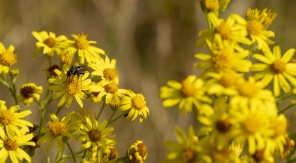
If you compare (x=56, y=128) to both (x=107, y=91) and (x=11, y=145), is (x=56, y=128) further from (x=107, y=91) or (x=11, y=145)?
(x=107, y=91)

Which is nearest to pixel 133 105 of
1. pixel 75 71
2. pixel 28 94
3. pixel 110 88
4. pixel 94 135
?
pixel 110 88

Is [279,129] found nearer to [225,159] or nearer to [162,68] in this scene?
[225,159]

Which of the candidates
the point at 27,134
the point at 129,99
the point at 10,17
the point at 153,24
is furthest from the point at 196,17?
the point at 27,134

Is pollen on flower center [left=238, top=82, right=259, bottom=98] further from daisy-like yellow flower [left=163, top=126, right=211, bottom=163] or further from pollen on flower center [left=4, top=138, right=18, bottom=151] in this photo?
pollen on flower center [left=4, top=138, right=18, bottom=151]

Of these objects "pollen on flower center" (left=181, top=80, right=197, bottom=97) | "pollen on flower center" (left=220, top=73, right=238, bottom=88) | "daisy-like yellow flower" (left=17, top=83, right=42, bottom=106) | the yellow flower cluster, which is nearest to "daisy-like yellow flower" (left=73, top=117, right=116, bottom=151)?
"daisy-like yellow flower" (left=17, top=83, right=42, bottom=106)

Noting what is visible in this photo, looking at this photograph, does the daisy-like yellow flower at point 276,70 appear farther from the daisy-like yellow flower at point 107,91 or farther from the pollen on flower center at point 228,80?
the daisy-like yellow flower at point 107,91

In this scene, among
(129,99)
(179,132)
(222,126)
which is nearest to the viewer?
(222,126)
